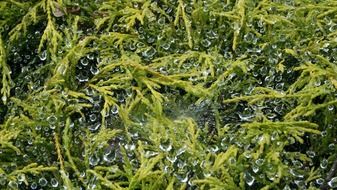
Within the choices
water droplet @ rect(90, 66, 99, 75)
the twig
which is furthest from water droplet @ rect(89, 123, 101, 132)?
the twig

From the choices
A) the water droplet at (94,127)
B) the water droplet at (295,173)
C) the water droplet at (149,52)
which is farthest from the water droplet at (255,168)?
the water droplet at (149,52)

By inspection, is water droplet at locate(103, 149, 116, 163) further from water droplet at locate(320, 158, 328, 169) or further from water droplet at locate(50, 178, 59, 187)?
water droplet at locate(320, 158, 328, 169)

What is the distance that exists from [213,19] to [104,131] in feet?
2.34

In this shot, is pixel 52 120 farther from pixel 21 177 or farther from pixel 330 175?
pixel 330 175

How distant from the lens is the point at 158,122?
76.7 inches

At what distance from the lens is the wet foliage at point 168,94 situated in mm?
1826

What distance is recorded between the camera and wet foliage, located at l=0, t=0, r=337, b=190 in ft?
5.99

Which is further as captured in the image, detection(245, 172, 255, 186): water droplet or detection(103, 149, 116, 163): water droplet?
detection(103, 149, 116, 163): water droplet

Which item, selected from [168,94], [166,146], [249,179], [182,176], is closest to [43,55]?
[168,94]

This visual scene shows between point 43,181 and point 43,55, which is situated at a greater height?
point 43,55

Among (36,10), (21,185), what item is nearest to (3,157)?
(21,185)

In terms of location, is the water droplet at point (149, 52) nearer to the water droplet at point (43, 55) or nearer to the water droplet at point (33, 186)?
the water droplet at point (43, 55)

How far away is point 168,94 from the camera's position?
2117 mm

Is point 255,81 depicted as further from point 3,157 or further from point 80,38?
point 3,157
